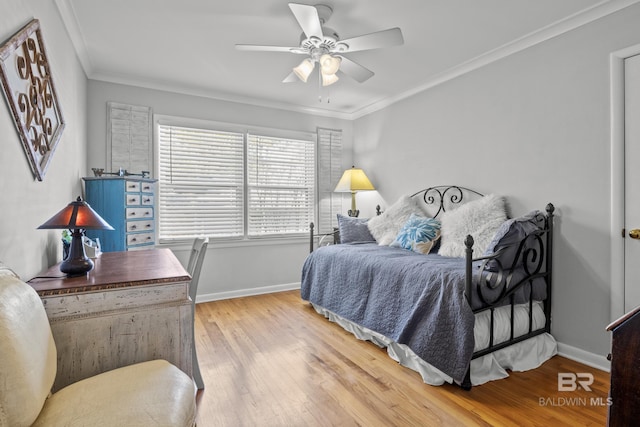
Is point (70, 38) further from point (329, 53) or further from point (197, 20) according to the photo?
point (329, 53)

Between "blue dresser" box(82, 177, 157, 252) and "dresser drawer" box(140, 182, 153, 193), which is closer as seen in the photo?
"blue dresser" box(82, 177, 157, 252)

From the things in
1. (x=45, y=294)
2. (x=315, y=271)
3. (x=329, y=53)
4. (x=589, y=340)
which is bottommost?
(x=589, y=340)

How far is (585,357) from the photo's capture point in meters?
2.39

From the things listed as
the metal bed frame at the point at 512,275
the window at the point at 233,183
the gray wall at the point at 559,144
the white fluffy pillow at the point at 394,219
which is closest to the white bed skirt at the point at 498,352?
the metal bed frame at the point at 512,275

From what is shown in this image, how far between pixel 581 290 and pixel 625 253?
39 centimetres

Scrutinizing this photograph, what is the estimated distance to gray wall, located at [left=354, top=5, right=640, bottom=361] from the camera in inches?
91.7

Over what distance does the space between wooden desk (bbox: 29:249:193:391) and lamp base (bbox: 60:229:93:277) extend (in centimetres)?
4

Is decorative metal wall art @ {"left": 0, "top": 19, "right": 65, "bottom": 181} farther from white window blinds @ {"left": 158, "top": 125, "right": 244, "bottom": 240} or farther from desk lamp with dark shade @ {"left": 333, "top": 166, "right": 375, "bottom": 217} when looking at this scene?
desk lamp with dark shade @ {"left": 333, "top": 166, "right": 375, "bottom": 217}

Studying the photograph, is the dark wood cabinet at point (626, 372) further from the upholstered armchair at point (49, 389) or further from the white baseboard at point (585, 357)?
the white baseboard at point (585, 357)

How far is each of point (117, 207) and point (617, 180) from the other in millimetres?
3866

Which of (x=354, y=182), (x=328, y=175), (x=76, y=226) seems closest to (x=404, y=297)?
(x=76, y=226)

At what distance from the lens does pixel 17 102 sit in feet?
4.81

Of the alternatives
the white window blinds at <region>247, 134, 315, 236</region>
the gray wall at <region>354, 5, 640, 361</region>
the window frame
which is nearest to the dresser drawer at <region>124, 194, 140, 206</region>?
the window frame

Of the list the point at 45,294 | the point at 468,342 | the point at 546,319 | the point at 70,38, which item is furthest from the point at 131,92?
the point at 546,319
